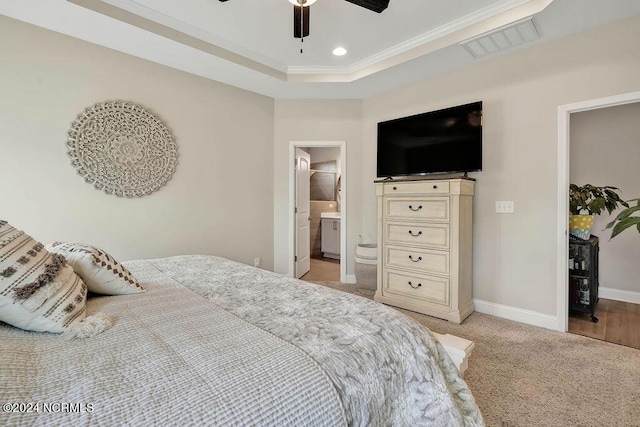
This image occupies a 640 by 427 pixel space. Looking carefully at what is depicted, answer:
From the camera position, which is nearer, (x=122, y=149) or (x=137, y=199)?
(x=122, y=149)

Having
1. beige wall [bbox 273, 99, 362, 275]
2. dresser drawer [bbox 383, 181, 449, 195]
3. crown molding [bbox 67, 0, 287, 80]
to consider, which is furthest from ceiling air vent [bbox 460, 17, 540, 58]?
crown molding [bbox 67, 0, 287, 80]

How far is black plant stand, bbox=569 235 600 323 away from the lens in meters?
2.76

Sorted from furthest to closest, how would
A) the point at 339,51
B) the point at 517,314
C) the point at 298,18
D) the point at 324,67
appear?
the point at 324,67
the point at 339,51
the point at 517,314
the point at 298,18

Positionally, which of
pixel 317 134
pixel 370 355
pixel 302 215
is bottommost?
pixel 370 355

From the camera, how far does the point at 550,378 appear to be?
6.18 ft

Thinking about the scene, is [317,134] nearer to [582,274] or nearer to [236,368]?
[582,274]

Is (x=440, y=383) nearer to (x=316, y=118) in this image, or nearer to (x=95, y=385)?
(x=95, y=385)

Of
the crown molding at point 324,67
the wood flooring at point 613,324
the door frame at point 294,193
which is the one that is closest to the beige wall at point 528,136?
the wood flooring at point 613,324

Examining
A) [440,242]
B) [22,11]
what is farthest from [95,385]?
[22,11]

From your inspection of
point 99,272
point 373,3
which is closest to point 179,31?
point 373,3

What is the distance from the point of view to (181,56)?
290 centimetres

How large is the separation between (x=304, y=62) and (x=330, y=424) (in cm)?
344

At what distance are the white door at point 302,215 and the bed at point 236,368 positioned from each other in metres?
3.05

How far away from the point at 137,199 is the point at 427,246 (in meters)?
2.86
